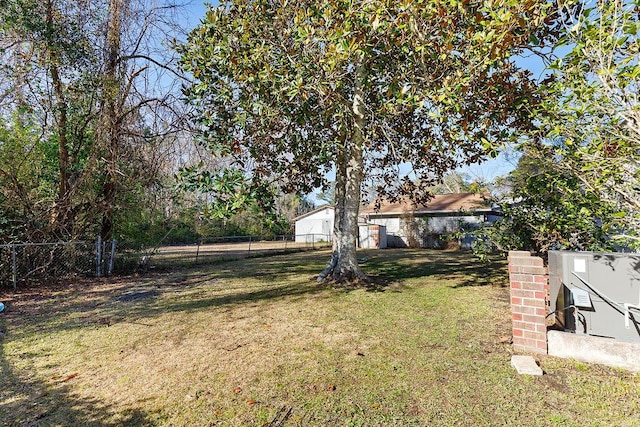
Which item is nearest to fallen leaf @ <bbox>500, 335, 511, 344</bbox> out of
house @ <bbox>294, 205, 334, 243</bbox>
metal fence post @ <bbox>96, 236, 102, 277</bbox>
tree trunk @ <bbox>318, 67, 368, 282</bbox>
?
tree trunk @ <bbox>318, 67, 368, 282</bbox>

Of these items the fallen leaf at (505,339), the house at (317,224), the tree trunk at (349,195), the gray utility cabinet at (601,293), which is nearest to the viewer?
the gray utility cabinet at (601,293)

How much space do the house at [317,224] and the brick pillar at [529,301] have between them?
24031mm

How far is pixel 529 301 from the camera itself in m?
3.54

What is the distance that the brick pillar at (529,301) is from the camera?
3.49m

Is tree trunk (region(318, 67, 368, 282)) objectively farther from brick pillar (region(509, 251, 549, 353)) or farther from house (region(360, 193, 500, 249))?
house (region(360, 193, 500, 249))

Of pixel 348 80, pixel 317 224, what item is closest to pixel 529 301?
pixel 348 80

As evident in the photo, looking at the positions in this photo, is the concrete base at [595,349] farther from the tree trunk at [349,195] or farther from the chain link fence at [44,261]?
the chain link fence at [44,261]

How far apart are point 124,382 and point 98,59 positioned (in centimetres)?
826

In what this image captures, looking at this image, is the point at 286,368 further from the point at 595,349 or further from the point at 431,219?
the point at 431,219

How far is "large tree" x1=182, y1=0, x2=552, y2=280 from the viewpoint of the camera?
4.66 m

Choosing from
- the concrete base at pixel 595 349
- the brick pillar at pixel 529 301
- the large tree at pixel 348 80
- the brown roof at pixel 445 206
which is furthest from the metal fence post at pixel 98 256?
the brown roof at pixel 445 206

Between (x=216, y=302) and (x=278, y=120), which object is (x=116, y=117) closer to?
(x=278, y=120)

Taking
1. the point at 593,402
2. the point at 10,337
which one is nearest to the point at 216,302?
the point at 10,337

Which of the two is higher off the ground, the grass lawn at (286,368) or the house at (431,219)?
the house at (431,219)
